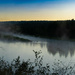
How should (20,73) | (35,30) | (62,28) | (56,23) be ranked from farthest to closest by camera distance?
1. (35,30)
2. (56,23)
3. (62,28)
4. (20,73)

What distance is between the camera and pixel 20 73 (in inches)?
155

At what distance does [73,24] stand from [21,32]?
11.0 m

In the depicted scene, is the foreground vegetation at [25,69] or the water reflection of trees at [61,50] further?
the water reflection of trees at [61,50]

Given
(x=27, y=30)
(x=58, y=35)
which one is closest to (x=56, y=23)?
(x=58, y=35)

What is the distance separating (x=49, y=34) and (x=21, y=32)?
29.0 ft

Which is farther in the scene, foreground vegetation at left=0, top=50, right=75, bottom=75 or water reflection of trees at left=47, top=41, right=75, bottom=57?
water reflection of trees at left=47, top=41, right=75, bottom=57

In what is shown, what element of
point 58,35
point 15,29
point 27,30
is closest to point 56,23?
point 58,35

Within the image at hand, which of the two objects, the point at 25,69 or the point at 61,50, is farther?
the point at 61,50

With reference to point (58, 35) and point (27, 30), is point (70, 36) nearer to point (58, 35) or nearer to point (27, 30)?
point (58, 35)

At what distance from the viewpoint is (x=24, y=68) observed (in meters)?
4.37

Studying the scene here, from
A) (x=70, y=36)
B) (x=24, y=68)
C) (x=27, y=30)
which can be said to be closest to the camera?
(x=24, y=68)

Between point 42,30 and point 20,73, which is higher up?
point 42,30

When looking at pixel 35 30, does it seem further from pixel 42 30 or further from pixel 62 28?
pixel 62 28

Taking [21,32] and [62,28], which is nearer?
[62,28]
